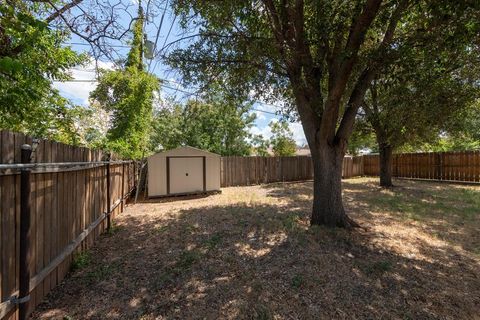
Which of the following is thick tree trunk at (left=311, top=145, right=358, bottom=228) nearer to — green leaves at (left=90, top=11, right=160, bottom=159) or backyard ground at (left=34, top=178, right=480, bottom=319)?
backyard ground at (left=34, top=178, right=480, bottom=319)

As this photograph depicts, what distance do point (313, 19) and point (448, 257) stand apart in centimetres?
434

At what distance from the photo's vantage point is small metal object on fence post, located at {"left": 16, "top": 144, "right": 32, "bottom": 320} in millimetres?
2144

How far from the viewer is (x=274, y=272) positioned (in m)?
3.53

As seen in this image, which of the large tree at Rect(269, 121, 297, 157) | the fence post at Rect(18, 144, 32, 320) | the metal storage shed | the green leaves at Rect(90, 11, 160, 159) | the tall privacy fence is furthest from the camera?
the large tree at Rect(269, 121, 297, 157)

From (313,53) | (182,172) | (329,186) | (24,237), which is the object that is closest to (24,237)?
(24,237)

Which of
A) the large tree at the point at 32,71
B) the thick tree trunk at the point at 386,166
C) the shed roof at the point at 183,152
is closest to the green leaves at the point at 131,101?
the shed roof at the point at 183,152

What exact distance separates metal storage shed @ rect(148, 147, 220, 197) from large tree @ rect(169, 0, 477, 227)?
5265 mm

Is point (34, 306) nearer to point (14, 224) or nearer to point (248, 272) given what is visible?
point (14, 224)

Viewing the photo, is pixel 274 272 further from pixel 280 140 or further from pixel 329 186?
pixel 280 140

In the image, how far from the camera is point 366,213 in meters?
6.91

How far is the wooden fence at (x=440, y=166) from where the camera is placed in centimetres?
1331

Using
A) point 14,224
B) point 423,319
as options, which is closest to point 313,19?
point 423,319

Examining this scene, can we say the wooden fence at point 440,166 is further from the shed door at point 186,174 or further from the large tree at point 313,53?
the shed door at point 186,174

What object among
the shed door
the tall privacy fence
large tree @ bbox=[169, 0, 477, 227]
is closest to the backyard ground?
the tall privacy fence
